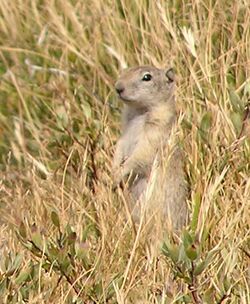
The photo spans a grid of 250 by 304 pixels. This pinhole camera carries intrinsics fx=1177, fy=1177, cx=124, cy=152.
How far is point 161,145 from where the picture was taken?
220 inches

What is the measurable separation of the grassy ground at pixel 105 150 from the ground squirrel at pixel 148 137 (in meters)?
0.08

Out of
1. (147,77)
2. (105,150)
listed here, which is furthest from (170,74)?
(105,150)

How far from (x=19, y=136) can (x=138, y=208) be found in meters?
1.33

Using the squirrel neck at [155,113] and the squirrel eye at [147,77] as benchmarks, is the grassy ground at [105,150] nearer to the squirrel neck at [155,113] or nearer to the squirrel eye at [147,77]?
the squirrel neck at [155,113]

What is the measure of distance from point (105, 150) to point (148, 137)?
23 centimetres

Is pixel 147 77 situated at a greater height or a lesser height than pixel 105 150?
greater

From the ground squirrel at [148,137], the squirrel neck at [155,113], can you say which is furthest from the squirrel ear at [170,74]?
the squirrel neck at [155,113]

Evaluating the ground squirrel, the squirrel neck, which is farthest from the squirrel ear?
the squirrel neck

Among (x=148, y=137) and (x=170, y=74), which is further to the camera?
(x=170, y=74)

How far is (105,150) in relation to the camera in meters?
5.76

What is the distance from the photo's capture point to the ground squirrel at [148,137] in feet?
17.7

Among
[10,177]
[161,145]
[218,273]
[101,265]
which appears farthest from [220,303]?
[10,177]

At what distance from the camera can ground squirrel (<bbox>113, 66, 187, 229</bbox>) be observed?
17.7ft

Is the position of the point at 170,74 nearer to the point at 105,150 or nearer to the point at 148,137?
the point at 148,137
